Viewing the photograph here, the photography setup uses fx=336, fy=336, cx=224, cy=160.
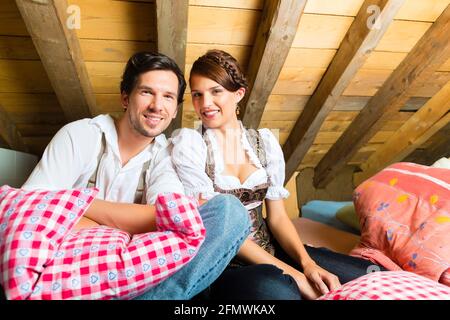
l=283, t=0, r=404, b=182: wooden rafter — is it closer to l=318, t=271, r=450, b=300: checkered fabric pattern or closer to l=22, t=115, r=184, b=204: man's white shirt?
l=22, t=115, r=184, b=204: man's white shirt

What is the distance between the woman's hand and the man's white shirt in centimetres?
51

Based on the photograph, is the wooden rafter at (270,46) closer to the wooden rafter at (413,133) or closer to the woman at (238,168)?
the woman at (238,168)

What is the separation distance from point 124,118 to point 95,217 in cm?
49

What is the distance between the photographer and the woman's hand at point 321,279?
3.47ft

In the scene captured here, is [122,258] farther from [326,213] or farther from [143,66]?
[326,213]

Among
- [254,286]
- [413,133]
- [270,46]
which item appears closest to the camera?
[254,286]

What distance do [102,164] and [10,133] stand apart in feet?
3.25

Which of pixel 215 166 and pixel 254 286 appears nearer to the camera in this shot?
pixel 254 286

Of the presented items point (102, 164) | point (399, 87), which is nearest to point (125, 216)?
point (102, 164)

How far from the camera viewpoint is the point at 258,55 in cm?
158

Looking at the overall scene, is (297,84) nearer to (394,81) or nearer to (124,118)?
(394,81)

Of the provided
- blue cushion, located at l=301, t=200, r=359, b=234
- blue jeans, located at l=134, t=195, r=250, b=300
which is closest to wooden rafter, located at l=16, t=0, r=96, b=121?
blue jeans, located at l=134, t=195, r=250, b=300

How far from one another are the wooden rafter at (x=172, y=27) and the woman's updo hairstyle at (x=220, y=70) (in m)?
0.20
